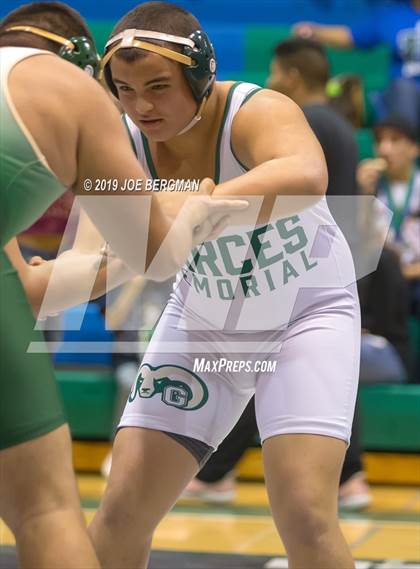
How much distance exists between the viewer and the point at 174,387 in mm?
3033

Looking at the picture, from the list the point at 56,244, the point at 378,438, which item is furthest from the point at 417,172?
the point at 56,244

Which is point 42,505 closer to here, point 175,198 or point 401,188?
point 175,198

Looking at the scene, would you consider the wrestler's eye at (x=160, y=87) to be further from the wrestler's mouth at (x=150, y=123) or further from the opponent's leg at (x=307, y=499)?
the opponent's leg at (x=307, y=499)

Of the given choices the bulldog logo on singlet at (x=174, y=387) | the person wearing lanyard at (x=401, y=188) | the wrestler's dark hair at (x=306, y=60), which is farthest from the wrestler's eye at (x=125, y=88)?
the person wearing lanyard at (x=401, y=188)

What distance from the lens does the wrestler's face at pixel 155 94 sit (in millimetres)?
2896

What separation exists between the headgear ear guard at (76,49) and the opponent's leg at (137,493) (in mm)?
895

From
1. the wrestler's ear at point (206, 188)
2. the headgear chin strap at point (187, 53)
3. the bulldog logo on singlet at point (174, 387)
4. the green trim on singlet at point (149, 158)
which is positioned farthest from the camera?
the green trim on singlet at point (149, 158)

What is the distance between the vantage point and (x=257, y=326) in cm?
307

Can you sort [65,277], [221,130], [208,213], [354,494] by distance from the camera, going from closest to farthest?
1. [208,213]
2. [65,277]
3. [221,130]
4. [354,494]

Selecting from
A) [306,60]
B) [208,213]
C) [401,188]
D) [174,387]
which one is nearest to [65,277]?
[174,387]

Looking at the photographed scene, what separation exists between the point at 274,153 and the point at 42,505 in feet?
3.47

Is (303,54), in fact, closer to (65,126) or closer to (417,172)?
(417,172)

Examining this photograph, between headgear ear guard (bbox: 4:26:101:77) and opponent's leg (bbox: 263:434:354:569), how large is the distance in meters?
0.99

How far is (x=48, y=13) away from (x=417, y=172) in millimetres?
4299
